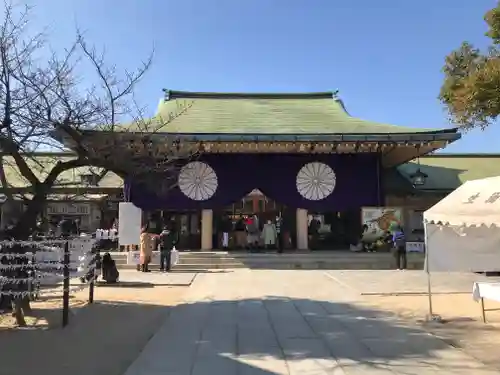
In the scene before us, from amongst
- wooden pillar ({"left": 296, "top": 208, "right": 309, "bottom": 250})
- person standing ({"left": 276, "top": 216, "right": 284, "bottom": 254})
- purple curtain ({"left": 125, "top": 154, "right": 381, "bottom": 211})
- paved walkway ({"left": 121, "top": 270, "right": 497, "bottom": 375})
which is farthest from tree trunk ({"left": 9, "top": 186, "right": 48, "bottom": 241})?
wooden pillar ({"left": 296, "top": 208, "right": 309, "bottom": 250})

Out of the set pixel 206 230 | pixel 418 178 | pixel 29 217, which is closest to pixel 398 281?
pixel 206 230

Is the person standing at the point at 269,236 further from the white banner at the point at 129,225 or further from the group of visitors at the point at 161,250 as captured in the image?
the white banner at the point at 129,225

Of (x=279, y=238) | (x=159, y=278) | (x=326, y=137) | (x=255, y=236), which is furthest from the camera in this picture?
Answer: (x=255, y=236)

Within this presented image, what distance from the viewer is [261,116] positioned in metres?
21.7

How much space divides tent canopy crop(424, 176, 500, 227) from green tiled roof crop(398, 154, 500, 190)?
48.8ft

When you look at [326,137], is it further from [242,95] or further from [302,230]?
[242,95]

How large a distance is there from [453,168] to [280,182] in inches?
452

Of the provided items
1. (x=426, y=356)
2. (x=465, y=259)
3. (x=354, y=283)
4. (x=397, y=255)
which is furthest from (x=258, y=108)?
(x=426, y=356)

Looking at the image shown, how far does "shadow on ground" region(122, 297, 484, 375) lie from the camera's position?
543cm

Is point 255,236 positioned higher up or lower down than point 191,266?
higher up

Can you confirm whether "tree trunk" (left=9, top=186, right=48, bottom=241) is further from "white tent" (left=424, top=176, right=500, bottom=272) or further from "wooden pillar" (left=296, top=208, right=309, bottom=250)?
"wooden pillar" (left=296, top=208, right=309, bottom=250)

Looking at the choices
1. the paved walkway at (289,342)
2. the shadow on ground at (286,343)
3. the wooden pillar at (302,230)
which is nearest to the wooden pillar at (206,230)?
the wooden pillar at (302,230)

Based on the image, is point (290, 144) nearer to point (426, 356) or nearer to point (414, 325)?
point (414, 325)

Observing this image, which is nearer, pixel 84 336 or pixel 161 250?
pixel 84 336
